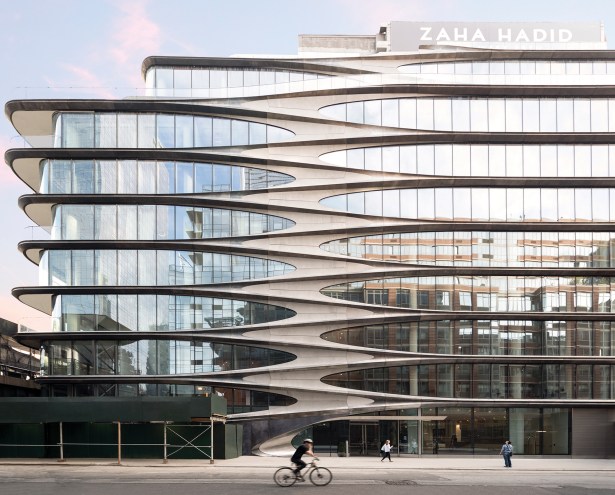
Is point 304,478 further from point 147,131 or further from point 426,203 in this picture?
point 147,131

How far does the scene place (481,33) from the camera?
2228 inches

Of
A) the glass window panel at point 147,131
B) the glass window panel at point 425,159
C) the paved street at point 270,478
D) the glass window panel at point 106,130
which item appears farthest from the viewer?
the glass window panel at point 425,159

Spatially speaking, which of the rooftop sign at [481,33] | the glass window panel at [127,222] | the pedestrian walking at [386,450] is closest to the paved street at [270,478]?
the pedestrian walking at [386,450]

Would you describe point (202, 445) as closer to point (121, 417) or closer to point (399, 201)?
point (121, 417)

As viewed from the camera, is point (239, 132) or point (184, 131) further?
point (239, 132)

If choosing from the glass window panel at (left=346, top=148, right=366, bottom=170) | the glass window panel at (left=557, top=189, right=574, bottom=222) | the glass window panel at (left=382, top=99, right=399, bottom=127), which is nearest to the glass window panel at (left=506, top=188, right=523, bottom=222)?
the glass window panel at (left=557, top=189, right=574, bottom=222)

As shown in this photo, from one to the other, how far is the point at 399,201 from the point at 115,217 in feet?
69.1

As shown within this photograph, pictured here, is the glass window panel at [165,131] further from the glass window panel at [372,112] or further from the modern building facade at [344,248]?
the glass window panel at [372,112]

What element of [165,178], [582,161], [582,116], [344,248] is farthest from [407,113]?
[165,178]

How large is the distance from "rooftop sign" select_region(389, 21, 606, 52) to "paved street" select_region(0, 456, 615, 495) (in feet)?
105

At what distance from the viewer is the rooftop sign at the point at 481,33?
56.3 meters

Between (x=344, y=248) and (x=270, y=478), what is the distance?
24.5 metres

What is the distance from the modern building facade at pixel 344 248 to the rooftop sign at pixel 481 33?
7.42 ft

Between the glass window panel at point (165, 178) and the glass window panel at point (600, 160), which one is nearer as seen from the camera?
the glass window panel at point (165, 178)
